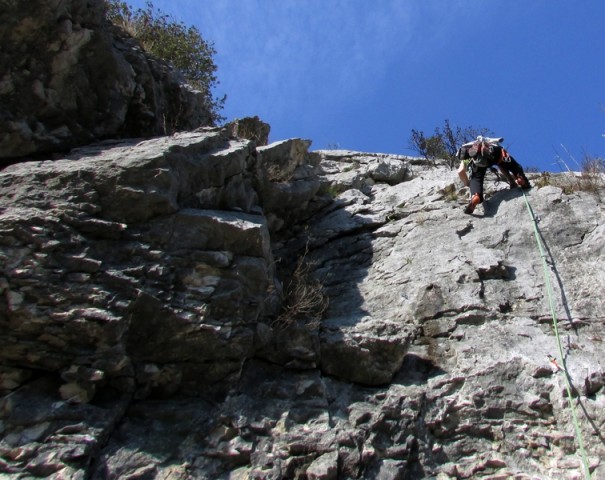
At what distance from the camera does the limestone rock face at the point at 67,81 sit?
781 cm

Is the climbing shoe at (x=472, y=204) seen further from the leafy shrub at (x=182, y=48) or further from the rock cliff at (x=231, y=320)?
the leafy shrub at (x=182, y=48)

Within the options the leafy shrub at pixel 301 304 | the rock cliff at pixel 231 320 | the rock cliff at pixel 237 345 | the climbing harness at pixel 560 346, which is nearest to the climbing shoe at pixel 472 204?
the rock cliff at pixel 231 320

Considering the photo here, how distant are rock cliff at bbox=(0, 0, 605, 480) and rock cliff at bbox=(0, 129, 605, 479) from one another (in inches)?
0.8

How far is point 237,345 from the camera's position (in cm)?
630

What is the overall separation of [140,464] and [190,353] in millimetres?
1288

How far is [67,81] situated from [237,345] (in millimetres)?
5152

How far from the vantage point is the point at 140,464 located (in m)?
5.21

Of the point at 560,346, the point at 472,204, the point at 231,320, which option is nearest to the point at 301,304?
the point at 231,320

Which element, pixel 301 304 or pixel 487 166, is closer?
pixel 301 304

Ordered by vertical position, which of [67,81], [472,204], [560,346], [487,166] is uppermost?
[67,81]

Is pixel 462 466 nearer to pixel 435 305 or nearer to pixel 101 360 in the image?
pixel 435 305

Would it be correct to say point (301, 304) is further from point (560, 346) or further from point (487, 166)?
point (487, 166)

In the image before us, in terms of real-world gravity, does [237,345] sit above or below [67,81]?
below

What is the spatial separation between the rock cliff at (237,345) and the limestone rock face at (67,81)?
746 mm
